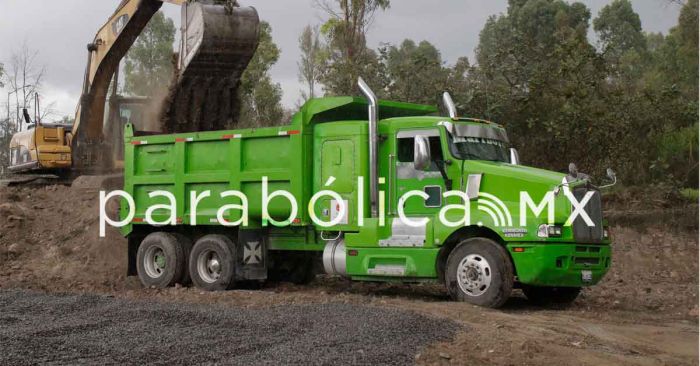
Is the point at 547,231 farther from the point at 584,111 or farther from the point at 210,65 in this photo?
the point at 584,111

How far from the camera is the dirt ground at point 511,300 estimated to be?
7.89 metres

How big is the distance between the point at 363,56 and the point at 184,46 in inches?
333

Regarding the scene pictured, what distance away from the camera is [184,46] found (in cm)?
1462

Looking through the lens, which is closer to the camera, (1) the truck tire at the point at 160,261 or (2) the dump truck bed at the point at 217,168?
(2) the dump truck bed at the point at 217,168

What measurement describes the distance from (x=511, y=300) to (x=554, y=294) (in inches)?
26.4

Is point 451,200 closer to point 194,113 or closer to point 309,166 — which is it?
point 309,166

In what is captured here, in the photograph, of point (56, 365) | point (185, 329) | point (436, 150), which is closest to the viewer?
point (56, 365)

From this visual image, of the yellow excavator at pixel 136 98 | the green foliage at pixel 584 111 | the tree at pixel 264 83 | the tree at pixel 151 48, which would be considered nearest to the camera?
the yellow excavator at pixel 136 98

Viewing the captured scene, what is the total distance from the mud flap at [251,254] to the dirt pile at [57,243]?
2.60m

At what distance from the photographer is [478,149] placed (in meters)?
11.5

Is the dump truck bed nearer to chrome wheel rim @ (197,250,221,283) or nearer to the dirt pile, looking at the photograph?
chrome wheel rim @ (197,250,221,283)

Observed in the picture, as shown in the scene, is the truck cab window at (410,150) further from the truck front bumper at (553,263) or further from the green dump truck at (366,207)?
the truck front bumper at (553,263)

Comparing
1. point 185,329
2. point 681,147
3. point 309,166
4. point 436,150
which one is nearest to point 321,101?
point 309,166

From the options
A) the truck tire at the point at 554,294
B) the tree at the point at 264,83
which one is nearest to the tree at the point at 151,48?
the tree at the point at 264,83
